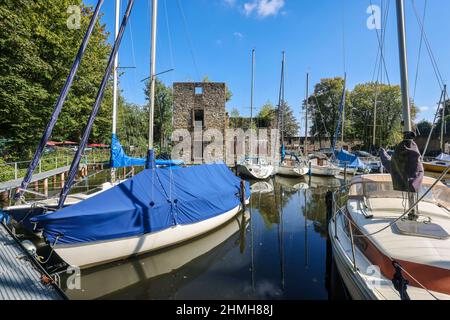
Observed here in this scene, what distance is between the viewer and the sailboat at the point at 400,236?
2981mm

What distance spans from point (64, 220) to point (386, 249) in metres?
5.69

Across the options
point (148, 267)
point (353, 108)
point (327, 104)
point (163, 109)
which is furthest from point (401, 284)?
point (327, 104)

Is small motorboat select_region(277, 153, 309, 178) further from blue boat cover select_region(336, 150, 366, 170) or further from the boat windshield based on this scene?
the boat windshield

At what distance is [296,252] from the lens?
21.1ft

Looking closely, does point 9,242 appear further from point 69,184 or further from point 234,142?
point 234,142

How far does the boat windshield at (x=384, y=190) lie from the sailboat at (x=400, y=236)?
0.02m

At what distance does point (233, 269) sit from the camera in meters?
5.60

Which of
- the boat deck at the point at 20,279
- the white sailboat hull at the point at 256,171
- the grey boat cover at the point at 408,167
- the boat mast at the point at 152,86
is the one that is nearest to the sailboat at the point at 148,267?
the boat deck at the point at 20,279

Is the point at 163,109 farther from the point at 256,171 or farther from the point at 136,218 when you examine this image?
the point at 136,218

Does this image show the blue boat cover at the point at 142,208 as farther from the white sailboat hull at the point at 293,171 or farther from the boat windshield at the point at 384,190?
the white sailboat hull at the point at 293,171

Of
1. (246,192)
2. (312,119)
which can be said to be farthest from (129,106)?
(246,192)

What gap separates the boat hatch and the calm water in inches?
69.6

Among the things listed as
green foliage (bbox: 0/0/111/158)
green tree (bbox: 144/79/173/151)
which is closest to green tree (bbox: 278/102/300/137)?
green tree (bbox: 144/79/173/151)

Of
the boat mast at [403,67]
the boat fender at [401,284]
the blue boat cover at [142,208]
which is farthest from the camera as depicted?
the blue boat cover at [142,208]
